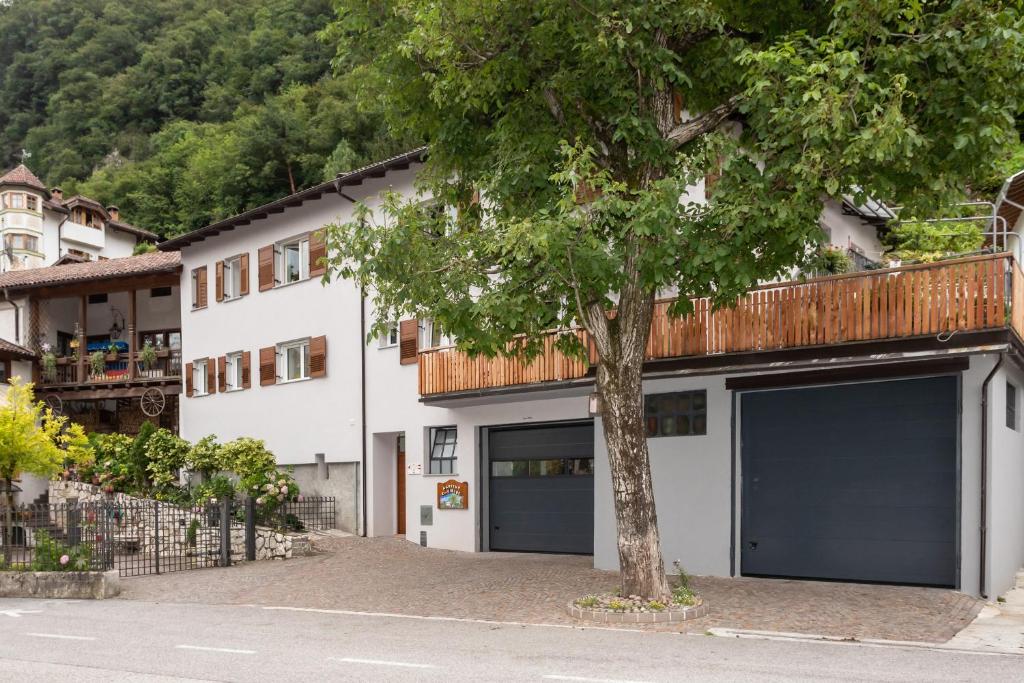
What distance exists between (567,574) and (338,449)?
10.9 meters

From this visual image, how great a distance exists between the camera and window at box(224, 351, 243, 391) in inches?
1254

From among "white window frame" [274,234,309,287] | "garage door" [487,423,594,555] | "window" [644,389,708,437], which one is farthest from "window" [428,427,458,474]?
"white window frame" [274,234,309,287]

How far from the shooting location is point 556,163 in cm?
1455

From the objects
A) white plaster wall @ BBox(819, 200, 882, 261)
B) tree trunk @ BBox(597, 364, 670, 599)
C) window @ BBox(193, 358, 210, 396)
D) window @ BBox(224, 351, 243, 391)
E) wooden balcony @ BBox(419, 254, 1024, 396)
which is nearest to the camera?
tree trunk @ BBox(597, 364, 670, 599)

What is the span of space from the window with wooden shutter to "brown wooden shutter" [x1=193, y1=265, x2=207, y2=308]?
6.74ft

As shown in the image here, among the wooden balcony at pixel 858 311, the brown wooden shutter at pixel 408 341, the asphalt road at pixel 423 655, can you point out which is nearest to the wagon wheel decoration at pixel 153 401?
the brown wooden shutter at pixel 408 341

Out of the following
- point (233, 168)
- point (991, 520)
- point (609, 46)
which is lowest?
point (991, 520)

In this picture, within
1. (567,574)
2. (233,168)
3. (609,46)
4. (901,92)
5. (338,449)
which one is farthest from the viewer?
(233,168)

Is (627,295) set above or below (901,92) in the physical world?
below

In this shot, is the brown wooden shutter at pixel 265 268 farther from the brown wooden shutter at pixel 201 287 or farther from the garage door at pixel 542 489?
the garage door at pixel 542 489

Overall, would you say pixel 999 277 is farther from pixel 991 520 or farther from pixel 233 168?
pixel 233 168

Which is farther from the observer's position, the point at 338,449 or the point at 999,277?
the point at 338,449

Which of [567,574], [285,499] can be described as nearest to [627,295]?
[567,574]

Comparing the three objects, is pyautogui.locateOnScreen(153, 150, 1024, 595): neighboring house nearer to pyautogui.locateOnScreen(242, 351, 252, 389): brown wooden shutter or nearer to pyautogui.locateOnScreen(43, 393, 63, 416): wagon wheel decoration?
pyautogui.locateOnScreen(242, 351, 252, 389): brown wooden shutter
